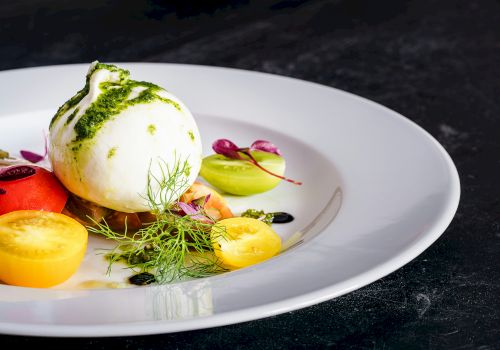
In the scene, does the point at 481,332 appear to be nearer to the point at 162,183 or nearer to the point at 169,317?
the point at 169,317

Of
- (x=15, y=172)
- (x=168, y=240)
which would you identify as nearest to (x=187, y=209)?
(x=168, y=240)

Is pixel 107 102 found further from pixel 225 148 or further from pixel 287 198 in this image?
pixel 287 198

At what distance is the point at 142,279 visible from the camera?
2049 mm

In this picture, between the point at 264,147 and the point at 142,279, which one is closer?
the point at 142,279

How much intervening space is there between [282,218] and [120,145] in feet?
1.81

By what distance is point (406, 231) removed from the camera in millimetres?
2006

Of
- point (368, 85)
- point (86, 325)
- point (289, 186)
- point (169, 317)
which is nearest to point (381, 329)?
point (169, 317)

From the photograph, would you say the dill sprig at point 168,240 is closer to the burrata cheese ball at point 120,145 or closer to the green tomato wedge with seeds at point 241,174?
the burrata cheese ball at point 120,145

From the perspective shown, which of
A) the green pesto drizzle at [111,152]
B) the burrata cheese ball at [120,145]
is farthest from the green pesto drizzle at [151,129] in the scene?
the green pesto drizzle at [111,152]

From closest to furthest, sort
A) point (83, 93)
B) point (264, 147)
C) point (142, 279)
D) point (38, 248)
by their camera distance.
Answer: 1. point (38, 248)
2. point (142, 279)
3. point (83, 93)
4. point (264, 147)

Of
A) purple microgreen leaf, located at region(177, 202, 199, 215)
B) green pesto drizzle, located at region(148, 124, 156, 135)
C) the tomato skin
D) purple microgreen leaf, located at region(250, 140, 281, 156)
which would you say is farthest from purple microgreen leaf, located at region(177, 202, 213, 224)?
purple microgreen leaf, located at region(250, 140, 281, 156)

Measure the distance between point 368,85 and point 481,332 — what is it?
2.01 metres

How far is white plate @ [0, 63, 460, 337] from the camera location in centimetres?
165

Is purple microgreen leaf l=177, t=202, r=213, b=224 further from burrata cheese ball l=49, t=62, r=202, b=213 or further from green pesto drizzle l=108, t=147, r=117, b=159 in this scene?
green pesto drizzle l=108, t=147, r=117, b=159
